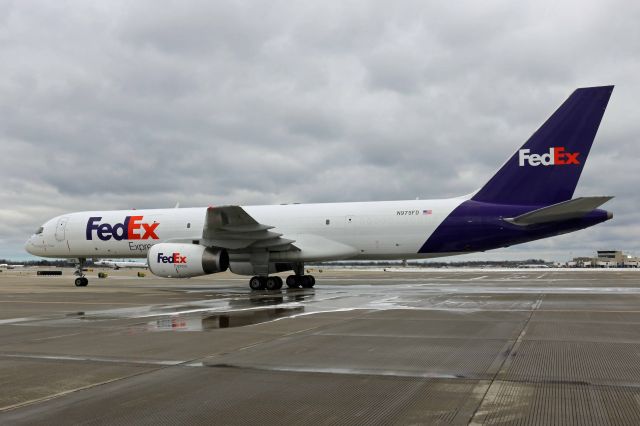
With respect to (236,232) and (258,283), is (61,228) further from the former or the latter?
(258,283)

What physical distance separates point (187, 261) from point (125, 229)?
269 inches

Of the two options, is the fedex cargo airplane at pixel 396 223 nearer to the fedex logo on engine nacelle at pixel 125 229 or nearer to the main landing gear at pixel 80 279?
the fedex logo on engine nacelle at pixel 125 229

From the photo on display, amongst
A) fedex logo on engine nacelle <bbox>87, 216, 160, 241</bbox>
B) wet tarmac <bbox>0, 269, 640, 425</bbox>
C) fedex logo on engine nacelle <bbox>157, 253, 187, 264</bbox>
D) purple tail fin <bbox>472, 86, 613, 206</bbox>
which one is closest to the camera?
A: wet tarmac <bbox>0, 269, 640, 425</bbox>

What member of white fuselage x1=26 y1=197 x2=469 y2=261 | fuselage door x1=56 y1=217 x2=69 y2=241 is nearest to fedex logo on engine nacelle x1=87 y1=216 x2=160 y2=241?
white fuselage x1=26 y1=197 x2=469 y2=261

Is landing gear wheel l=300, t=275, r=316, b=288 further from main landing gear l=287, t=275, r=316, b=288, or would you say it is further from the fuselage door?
the fuselage door

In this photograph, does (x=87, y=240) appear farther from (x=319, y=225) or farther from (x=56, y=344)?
(x=56, y=344)

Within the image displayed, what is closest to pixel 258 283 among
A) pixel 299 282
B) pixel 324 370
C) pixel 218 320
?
pixel 299 282

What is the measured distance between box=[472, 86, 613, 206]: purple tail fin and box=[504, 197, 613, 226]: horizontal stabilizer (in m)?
0.97

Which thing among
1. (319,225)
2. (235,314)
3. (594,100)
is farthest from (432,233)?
(235,314)

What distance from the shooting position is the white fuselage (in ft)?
71.1

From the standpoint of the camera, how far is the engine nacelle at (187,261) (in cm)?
2095

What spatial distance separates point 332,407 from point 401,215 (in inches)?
704

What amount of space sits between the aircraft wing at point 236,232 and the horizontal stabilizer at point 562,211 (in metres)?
9.58

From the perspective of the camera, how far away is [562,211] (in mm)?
18141
